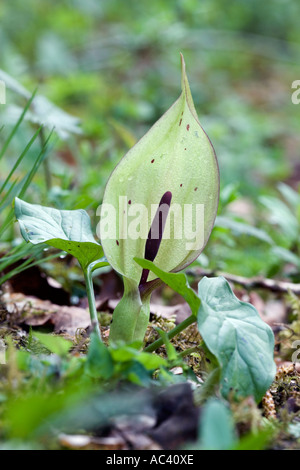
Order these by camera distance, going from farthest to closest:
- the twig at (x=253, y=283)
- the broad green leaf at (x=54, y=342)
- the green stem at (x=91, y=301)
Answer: the twig at (x=253, y=283), the green stem at (x=91, y=301), the broad green leaf at (x=54, y=342)

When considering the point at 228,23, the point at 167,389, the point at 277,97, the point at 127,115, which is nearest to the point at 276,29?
the point at 228,23

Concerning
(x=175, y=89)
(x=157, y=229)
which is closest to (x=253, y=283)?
(x=157, y=229)

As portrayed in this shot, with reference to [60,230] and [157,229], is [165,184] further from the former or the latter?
[60,230]

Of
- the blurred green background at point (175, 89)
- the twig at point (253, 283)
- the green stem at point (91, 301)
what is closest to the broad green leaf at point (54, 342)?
the green stem at point (91, 301)

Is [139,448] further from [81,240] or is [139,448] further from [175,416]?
[81,240]

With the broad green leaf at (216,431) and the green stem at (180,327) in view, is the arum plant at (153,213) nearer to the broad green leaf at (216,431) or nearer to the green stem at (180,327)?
the green stem at (180,327)

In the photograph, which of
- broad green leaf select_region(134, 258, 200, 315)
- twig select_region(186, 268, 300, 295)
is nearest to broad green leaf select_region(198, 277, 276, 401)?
broad green leaf select_region(134, 258, 200, 315)
